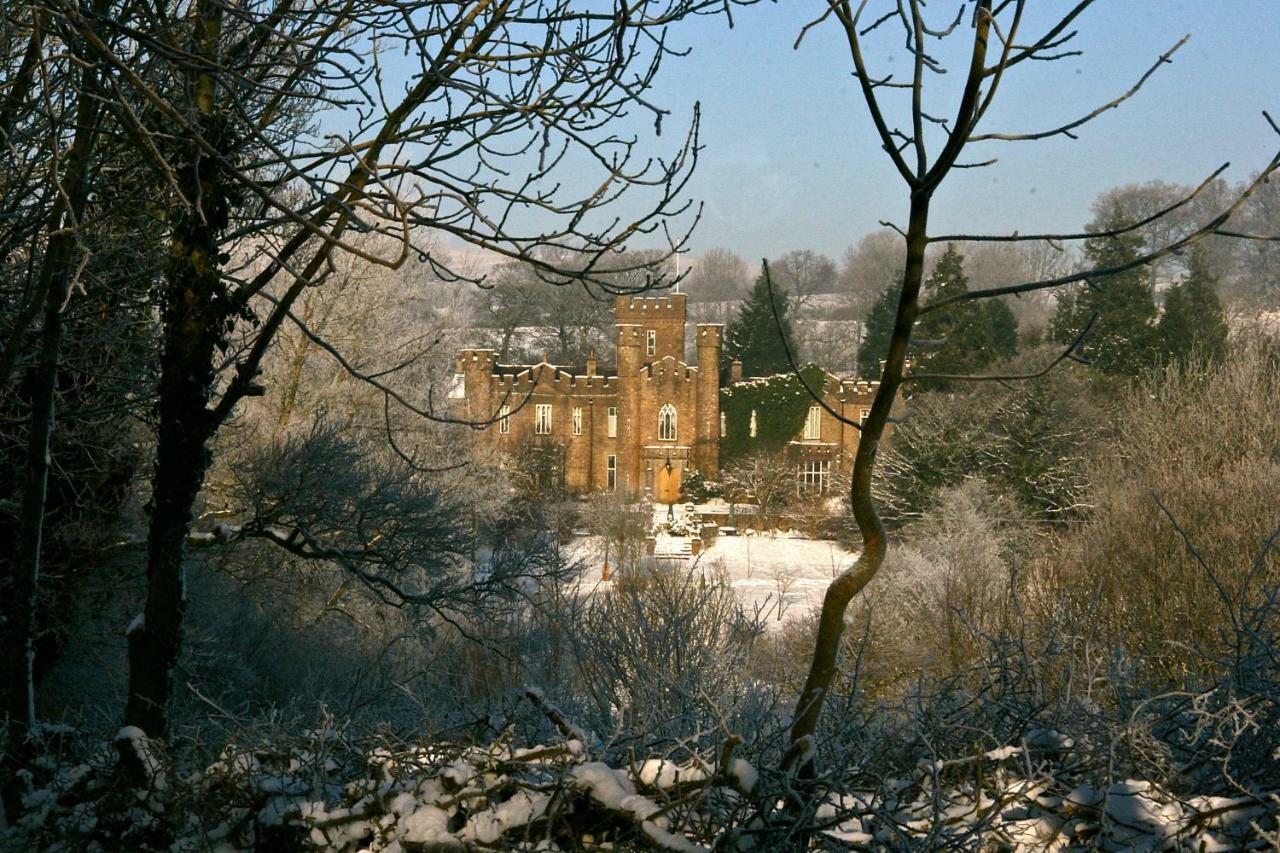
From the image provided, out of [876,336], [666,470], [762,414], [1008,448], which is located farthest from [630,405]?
[1008,448]

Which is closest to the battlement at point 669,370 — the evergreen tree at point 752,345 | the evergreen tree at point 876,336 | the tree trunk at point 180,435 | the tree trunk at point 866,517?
the evergreen tree at point 752,345

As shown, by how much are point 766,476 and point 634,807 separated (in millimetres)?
33799

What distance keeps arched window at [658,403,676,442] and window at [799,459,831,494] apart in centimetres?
494

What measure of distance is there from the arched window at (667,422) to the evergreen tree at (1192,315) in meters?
16.7

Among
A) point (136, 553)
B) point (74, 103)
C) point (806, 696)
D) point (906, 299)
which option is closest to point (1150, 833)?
point (806, 696)

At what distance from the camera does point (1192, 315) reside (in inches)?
1068

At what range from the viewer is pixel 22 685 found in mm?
4492

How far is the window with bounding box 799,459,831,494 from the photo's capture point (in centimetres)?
3566

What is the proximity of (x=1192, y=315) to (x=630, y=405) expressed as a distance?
18.8 meters

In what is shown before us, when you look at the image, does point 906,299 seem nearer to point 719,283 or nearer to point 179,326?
point 179,326

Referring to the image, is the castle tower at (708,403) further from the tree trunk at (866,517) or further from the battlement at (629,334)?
the tree trunk at (866,517)

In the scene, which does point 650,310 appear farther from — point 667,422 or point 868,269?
point 868,269

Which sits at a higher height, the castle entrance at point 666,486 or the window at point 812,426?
the window at point 812,426

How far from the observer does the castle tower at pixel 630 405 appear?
128ft
